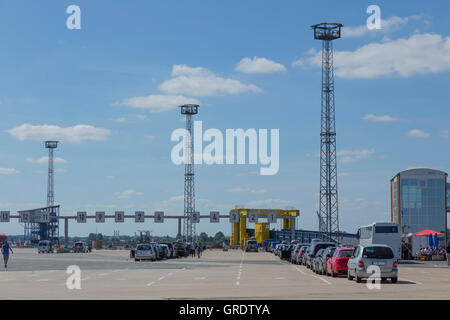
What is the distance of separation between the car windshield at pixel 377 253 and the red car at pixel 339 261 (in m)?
4.03

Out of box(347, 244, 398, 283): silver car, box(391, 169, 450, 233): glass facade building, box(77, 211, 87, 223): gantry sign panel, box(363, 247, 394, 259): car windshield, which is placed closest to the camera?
box(347, 244, 398, 283): silver car

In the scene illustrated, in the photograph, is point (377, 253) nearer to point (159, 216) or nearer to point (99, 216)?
point (159, 216)

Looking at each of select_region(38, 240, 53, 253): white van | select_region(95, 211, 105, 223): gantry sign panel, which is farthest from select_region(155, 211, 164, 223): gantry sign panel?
select_region(38, 240, 53, 253): white van

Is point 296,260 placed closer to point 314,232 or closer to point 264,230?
point 264,230

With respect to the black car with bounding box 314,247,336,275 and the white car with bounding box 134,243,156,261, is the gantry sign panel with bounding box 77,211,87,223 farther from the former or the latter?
the black car with bounding box 314,247,336,275

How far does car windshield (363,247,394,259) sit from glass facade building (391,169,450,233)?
241ft

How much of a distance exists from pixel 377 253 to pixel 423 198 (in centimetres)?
7464

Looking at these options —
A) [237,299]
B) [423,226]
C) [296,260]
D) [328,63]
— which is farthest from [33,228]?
[237,299]

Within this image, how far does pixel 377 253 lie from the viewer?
1193 inches

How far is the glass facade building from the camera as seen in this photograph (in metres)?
102

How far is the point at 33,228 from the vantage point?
151500 millimetres

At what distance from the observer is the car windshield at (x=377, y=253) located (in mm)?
30266

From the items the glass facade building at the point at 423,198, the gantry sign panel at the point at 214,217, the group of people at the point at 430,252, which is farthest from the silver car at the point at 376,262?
the gantry sign panel at the point at 214,217

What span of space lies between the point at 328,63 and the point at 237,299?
56372 millimetres
